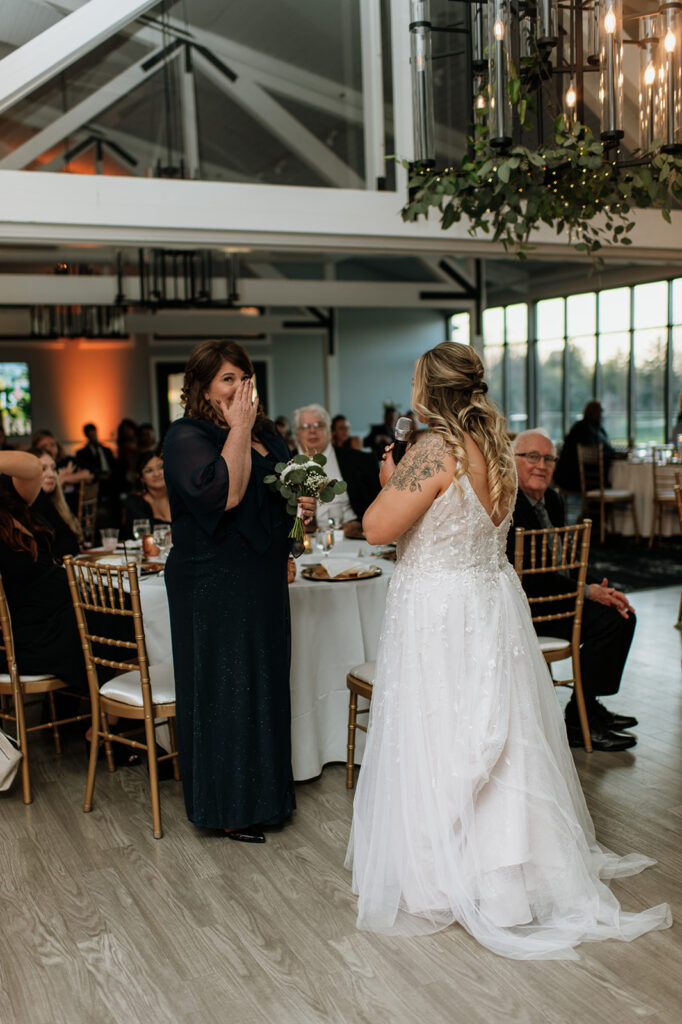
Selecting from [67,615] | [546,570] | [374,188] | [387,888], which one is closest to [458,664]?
[387,888]

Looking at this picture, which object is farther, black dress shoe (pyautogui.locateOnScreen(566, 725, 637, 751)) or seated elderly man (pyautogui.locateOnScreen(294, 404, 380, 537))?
seated elderly man (pyautogui.locateOnScreen(294, 404, 380, 537))

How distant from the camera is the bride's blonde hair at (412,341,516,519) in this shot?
2689 mm

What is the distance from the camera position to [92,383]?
1574 cm

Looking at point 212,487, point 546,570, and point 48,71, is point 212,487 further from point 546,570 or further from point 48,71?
point 48,71

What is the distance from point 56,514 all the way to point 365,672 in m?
2.20

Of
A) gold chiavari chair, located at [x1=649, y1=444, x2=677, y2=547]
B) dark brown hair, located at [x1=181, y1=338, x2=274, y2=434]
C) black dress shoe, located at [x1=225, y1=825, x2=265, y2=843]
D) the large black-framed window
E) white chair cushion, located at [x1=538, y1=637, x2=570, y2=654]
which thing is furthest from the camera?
the large black-framed window

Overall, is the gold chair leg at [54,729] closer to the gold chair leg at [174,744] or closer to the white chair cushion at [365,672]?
the gold chair leg at [174,744]

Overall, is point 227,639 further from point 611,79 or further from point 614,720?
point 611,79

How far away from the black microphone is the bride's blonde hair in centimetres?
5

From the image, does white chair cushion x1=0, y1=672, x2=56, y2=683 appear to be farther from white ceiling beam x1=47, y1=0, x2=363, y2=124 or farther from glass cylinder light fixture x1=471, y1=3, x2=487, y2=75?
white ceiling beam x1=47, y1=0, x2=363, y2=124

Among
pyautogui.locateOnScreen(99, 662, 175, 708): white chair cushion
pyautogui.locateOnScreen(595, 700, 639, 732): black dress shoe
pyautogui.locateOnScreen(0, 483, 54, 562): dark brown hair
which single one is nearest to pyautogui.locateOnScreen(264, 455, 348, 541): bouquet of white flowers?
pyautogui.locateOnScreen(99, 662, 175, 708): white chair cushion

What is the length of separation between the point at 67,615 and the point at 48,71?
306 cm

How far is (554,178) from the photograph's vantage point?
3.72 m

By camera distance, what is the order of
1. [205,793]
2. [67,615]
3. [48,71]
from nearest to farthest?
1. [205,793]
2. [67,615]
3. [48,71]
